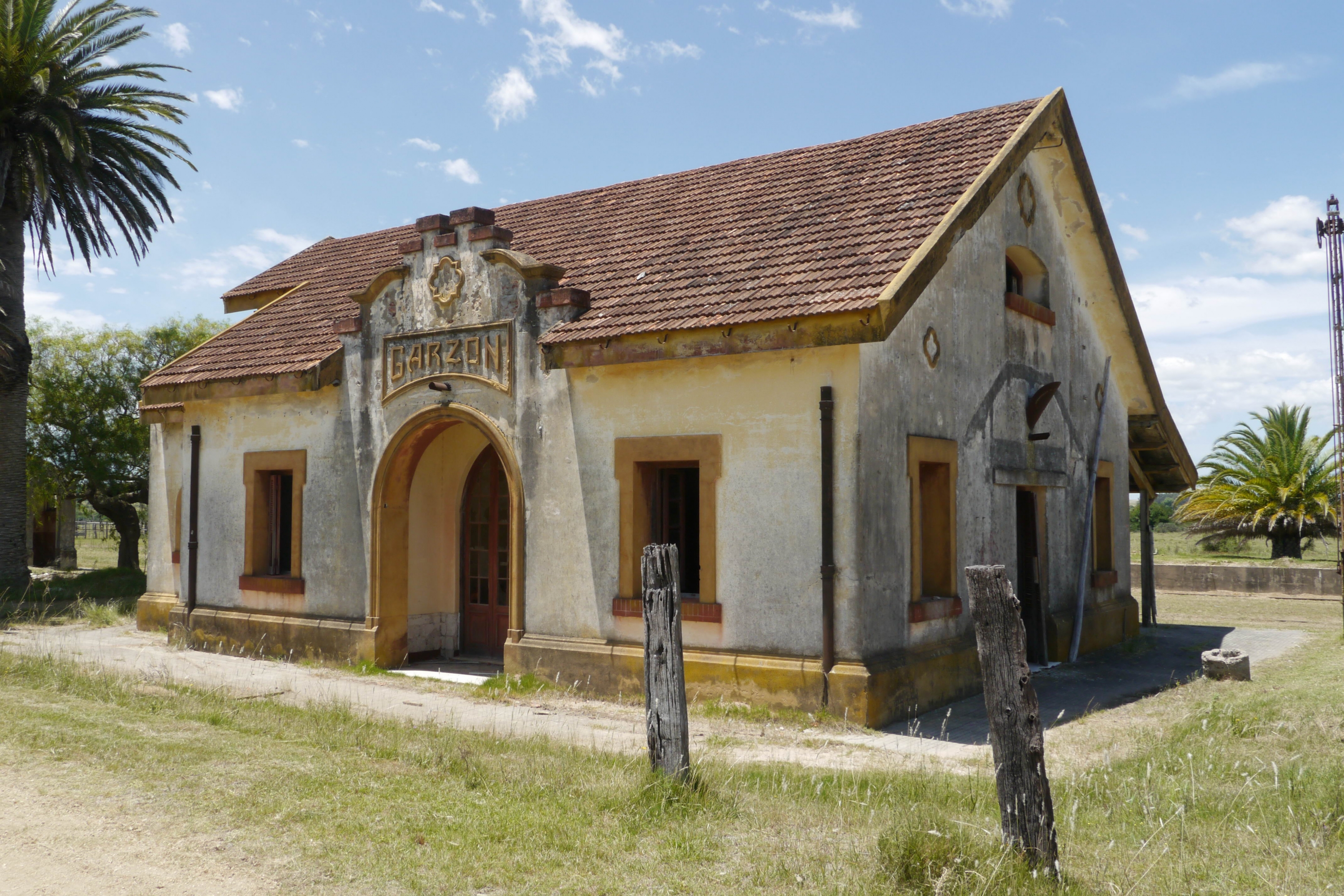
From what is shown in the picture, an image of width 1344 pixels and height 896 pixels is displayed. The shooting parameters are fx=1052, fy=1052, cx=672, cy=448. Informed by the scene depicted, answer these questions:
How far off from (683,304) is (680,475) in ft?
6.01

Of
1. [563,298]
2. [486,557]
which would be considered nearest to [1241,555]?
[486,557]

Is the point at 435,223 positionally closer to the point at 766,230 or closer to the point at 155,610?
the point at 766,230

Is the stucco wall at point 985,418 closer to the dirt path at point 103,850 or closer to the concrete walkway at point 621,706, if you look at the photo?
the concrete walkway at point 621,706

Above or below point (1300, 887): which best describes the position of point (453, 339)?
above

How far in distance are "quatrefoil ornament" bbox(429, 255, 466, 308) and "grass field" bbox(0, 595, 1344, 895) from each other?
5.17m

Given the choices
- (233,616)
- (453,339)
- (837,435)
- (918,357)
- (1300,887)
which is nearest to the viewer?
(1300,887)

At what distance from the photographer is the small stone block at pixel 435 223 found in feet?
41.1

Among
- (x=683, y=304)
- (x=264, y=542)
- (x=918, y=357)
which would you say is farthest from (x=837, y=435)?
(x=264, y=542)

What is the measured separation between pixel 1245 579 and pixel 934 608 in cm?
1795

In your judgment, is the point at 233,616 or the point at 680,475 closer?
the point at 680,475

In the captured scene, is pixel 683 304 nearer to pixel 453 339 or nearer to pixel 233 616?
pixel 453 339

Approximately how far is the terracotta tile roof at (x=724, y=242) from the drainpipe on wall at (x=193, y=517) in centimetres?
94

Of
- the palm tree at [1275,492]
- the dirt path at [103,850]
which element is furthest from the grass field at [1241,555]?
the dirt path at [103,850]

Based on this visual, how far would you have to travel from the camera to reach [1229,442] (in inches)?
1267
